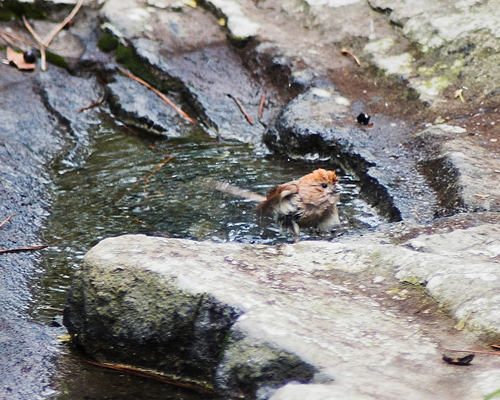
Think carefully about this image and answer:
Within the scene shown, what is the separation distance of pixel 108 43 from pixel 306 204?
4.08 meters

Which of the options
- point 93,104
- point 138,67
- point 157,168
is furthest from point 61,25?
point 157,168

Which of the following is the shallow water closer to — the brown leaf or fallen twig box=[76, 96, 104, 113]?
fallen twig box=[76, 96, 104, 113]

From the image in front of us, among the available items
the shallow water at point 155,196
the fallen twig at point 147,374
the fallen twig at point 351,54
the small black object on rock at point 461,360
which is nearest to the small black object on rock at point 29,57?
the shallow water at point 155,196

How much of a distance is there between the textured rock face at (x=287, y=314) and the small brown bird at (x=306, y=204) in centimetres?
100

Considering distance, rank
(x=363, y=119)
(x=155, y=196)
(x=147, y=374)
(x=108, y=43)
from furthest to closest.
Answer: (x=108, y=43), (x=363, y=119), (x=155, y=196), (x=147, y=374)

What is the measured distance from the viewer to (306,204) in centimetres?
456

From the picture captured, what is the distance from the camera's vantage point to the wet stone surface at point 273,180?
2604 mm

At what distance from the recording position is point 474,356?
2.41 m

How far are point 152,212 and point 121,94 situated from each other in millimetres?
2474

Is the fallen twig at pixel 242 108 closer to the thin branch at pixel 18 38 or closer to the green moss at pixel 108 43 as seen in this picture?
the green moss at pixel 108 43

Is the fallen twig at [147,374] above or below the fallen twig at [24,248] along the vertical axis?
above

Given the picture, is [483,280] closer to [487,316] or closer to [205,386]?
[487,316]

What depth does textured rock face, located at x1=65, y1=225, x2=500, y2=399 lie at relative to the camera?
2.37 metres

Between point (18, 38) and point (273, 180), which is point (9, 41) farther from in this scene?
point (273, 180)
